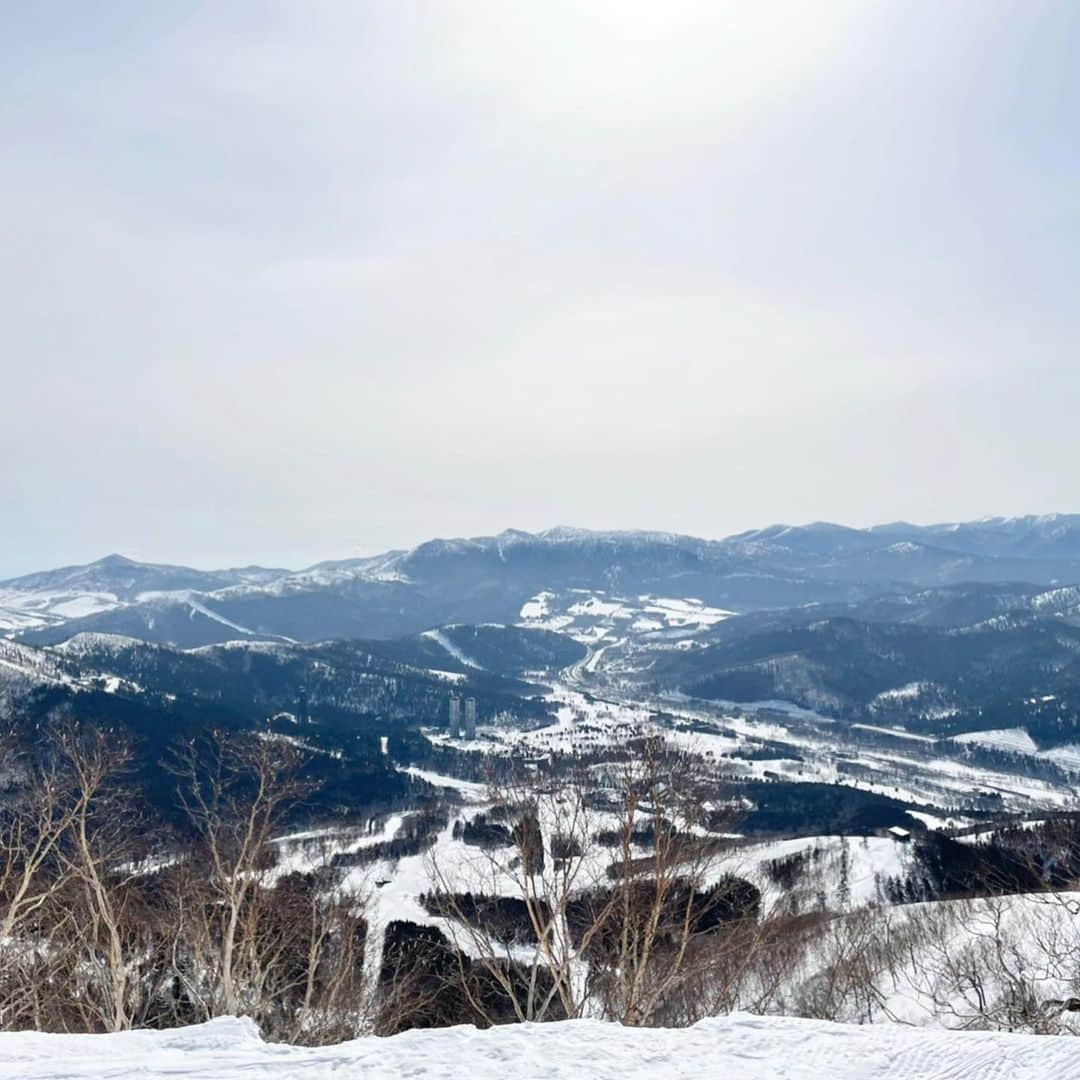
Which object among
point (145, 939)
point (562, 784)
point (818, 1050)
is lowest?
point (145, 939)

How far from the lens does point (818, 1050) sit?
1299 centimetres

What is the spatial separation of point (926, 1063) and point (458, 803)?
18557 cm

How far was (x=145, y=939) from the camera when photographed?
28953 millimetres

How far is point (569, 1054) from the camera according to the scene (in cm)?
1276

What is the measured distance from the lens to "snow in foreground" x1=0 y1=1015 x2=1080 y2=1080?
39.3ft

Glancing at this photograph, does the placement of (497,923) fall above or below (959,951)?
above

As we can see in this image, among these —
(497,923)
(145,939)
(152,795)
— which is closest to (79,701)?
(152,795)

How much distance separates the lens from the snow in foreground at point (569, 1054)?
39.3ft

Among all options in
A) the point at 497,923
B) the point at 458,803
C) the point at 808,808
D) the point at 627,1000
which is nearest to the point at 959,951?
the point at 497,923

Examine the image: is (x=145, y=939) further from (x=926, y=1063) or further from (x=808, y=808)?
(x=808, y=808)

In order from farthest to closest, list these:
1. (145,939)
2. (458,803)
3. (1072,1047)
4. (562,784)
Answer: (458,803) < (145,939) < (562,784) < (1072,1047)

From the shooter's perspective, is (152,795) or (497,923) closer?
(497,923)

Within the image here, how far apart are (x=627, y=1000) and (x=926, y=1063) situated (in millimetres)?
7416

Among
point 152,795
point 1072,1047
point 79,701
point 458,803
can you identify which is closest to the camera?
point 1072,1047
